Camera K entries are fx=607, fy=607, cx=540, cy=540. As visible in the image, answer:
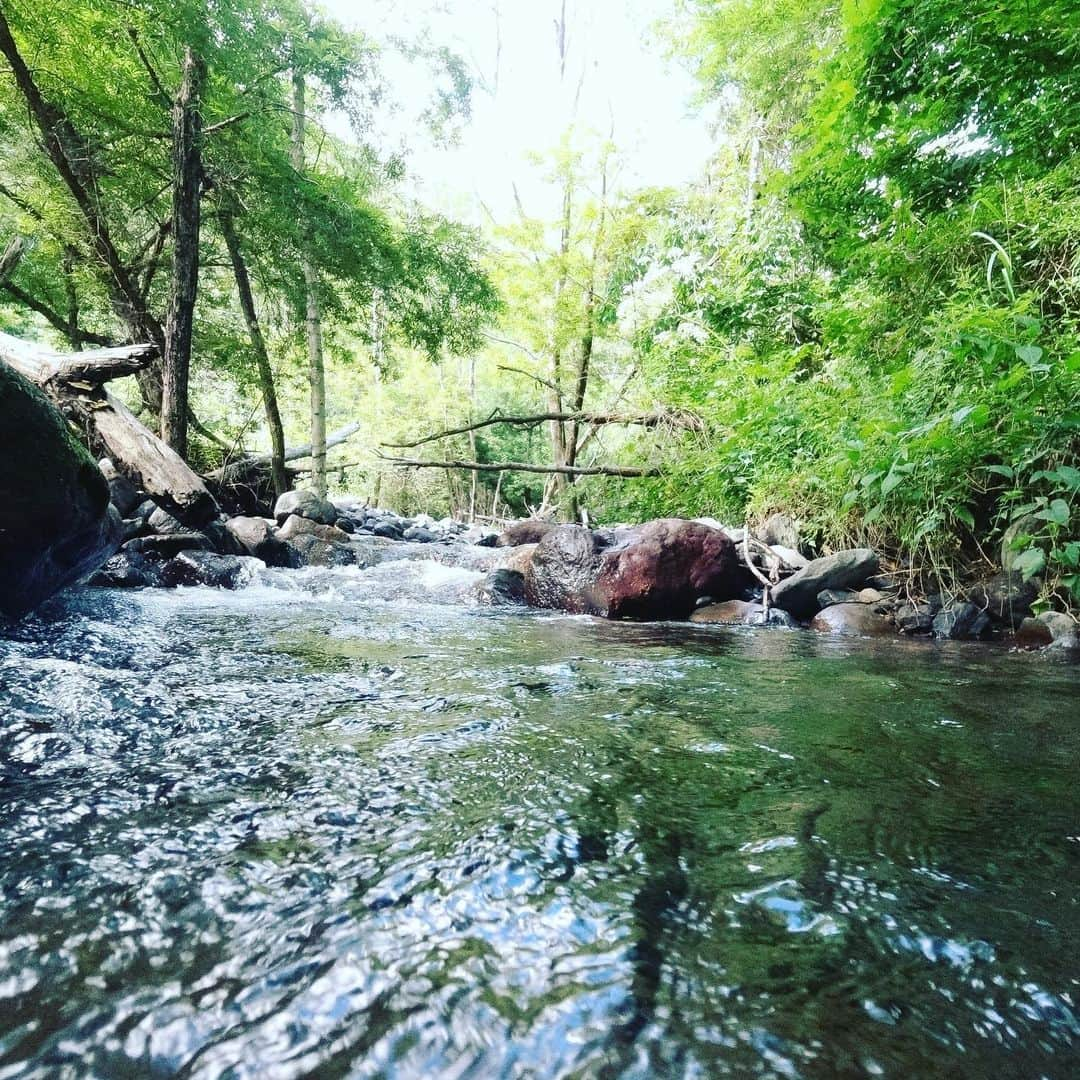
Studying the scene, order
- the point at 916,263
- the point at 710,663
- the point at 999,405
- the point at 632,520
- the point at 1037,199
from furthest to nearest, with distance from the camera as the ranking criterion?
the point at 632,520, the point at 916,263, the point at 1037,199, the point at 999,405, the point at 710,663

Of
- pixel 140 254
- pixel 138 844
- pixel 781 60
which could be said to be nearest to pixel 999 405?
pixel 138 844

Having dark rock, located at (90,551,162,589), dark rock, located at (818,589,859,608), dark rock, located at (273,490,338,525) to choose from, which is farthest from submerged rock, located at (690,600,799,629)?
dark rock, located at (273,490,338,525)

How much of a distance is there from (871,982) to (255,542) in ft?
24.6

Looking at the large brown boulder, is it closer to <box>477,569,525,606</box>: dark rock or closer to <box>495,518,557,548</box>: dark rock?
<box>477,569,525,606</box>: dark rock

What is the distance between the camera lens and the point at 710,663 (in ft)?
9.53

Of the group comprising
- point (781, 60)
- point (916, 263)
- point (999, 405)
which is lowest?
point (999, 405)

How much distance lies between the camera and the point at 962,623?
160 inches

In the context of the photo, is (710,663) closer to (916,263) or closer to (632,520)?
(916,263)

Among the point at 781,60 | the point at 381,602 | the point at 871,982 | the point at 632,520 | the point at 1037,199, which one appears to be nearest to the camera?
the point at 871,982

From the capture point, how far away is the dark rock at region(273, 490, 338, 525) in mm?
8914

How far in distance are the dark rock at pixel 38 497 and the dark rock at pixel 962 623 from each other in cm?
514

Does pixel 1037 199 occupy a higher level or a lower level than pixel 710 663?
higher

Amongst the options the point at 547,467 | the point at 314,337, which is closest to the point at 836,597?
the point at 547,467

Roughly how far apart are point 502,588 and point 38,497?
357 centimetres
